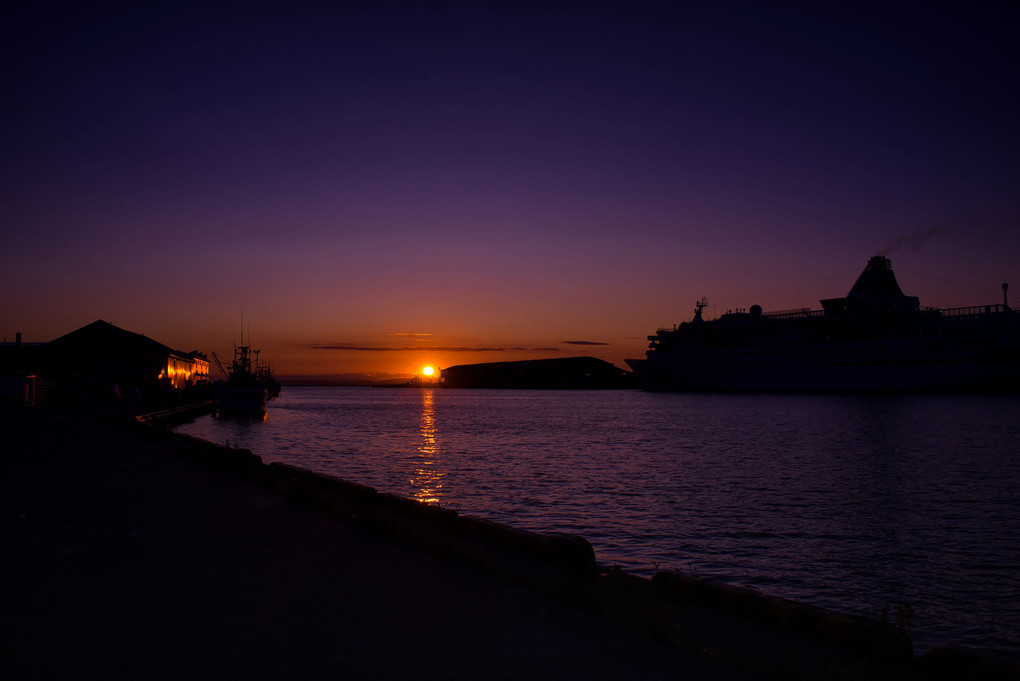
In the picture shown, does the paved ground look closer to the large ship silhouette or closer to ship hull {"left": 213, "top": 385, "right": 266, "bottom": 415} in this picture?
ship hull {"left": 213, "top": 385, "right": 266, "bottom": 415}

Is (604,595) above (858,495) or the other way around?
above

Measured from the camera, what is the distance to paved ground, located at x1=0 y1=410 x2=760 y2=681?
4.75 m

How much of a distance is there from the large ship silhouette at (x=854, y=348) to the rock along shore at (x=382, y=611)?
11502 cm

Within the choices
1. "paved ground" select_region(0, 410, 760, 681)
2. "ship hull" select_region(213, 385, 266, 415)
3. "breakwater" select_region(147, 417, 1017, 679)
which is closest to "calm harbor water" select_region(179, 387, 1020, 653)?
"breakwater" select_region(147, 417, 1017, 679)

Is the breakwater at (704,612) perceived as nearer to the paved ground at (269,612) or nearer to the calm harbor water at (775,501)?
the paved ground at (269,612)

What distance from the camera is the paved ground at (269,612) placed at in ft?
15.6

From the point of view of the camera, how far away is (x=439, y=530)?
9.52 m

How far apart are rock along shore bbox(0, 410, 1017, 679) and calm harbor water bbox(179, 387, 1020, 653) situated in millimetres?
3429

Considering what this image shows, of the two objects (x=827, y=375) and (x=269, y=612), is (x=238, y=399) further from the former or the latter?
(x=827, y=375)

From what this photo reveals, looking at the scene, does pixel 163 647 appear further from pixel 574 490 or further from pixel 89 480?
pixel 574 490

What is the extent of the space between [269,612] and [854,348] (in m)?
121

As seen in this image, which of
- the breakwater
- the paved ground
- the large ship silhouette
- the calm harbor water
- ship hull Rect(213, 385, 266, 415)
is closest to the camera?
the paved ground

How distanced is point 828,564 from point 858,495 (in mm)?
9486

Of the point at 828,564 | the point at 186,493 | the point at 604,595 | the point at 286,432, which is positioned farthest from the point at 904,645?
the point at 286,432
